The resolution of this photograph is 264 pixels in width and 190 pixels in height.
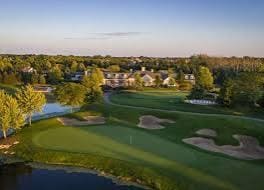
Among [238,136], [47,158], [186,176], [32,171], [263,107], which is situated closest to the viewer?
[186,176]

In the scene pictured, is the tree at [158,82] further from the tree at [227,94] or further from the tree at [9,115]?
the tree at [9,115]

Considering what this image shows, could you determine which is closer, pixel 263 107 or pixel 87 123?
pixel 87 123

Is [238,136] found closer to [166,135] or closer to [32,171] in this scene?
[166,135]

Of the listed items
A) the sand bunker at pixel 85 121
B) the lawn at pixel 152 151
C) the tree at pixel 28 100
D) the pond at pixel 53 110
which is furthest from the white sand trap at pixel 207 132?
the pond at pixel 53 110

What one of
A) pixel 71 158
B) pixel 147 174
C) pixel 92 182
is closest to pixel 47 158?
pixel 71 158

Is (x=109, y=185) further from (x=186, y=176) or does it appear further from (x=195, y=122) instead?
(x=195, y=122)

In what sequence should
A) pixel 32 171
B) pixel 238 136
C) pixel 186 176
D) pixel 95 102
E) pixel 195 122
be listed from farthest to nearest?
pixel 95 102 < pixel 195 122 < pixel 238 136 < pixel 32 171 < pixel 186 176
